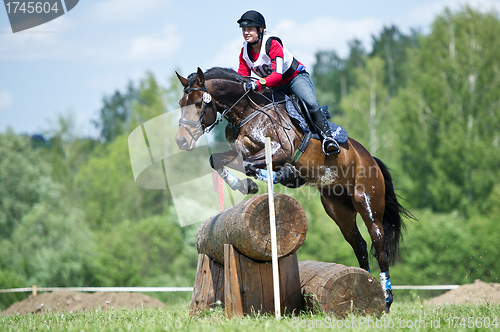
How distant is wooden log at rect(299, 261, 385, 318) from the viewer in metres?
4.04

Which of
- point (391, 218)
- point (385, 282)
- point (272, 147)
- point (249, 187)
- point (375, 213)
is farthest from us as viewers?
point (391, 218)

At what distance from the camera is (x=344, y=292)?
4.09 m

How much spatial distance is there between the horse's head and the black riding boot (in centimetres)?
118

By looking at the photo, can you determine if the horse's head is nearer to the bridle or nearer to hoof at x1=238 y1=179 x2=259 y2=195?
the bridle

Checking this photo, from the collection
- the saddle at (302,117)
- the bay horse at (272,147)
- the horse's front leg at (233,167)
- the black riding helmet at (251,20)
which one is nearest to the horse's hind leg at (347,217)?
the bay horse at (272,147)

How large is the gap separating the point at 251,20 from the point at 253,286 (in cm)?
277

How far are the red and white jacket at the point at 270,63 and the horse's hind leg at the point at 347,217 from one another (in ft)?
5.92

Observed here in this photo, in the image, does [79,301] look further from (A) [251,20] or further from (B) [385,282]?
(A) [251,20]

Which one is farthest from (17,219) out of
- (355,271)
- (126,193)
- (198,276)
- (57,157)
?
(355,271)

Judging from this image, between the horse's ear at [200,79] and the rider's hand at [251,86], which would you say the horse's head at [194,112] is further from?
the rider's hand at [251,86]

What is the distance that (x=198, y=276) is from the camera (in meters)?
5.22

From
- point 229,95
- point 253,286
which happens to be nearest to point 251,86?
point 229,95

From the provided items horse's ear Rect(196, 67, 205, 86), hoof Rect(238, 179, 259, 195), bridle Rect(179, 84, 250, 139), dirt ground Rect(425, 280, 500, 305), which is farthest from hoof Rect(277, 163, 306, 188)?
dirt ground Rect(425, 280, 500, 305)

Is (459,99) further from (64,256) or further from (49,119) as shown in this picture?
(49,119)
